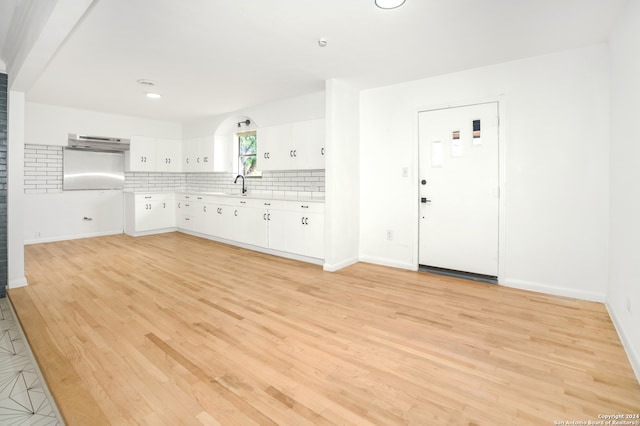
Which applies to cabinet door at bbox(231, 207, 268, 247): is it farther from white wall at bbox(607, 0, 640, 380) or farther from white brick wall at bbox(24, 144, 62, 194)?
white wall at bbox(607, 0, 640, 380)

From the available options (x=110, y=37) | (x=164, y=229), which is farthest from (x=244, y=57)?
(x=164, y=229)

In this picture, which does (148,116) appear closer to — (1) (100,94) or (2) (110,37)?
(1) (100,94)

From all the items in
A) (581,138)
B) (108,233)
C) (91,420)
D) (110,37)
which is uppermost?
(110,37)

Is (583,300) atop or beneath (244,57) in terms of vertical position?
beneath

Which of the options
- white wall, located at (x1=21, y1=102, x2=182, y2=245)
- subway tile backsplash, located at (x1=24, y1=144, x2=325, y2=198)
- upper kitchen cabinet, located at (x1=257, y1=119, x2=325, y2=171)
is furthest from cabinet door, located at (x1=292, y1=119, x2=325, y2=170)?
white wall, located at (x1=21, y1=102, x2=182, y2=245)

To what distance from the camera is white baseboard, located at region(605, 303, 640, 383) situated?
6.54 feet

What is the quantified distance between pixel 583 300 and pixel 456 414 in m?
2.47

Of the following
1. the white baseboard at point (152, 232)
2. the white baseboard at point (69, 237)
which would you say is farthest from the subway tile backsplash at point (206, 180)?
the white baseboard at point (152, 232)

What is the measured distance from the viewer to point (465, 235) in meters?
3.96

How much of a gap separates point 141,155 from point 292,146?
12.5 feet

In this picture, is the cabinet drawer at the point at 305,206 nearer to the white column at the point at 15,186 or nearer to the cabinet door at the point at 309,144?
the cabinet door at the point at 309,144

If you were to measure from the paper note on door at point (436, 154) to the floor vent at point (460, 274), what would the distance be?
133 centimetres

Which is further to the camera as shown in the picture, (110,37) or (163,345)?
(110,37)

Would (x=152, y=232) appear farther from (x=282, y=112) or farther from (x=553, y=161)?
(x=553, y=161)
